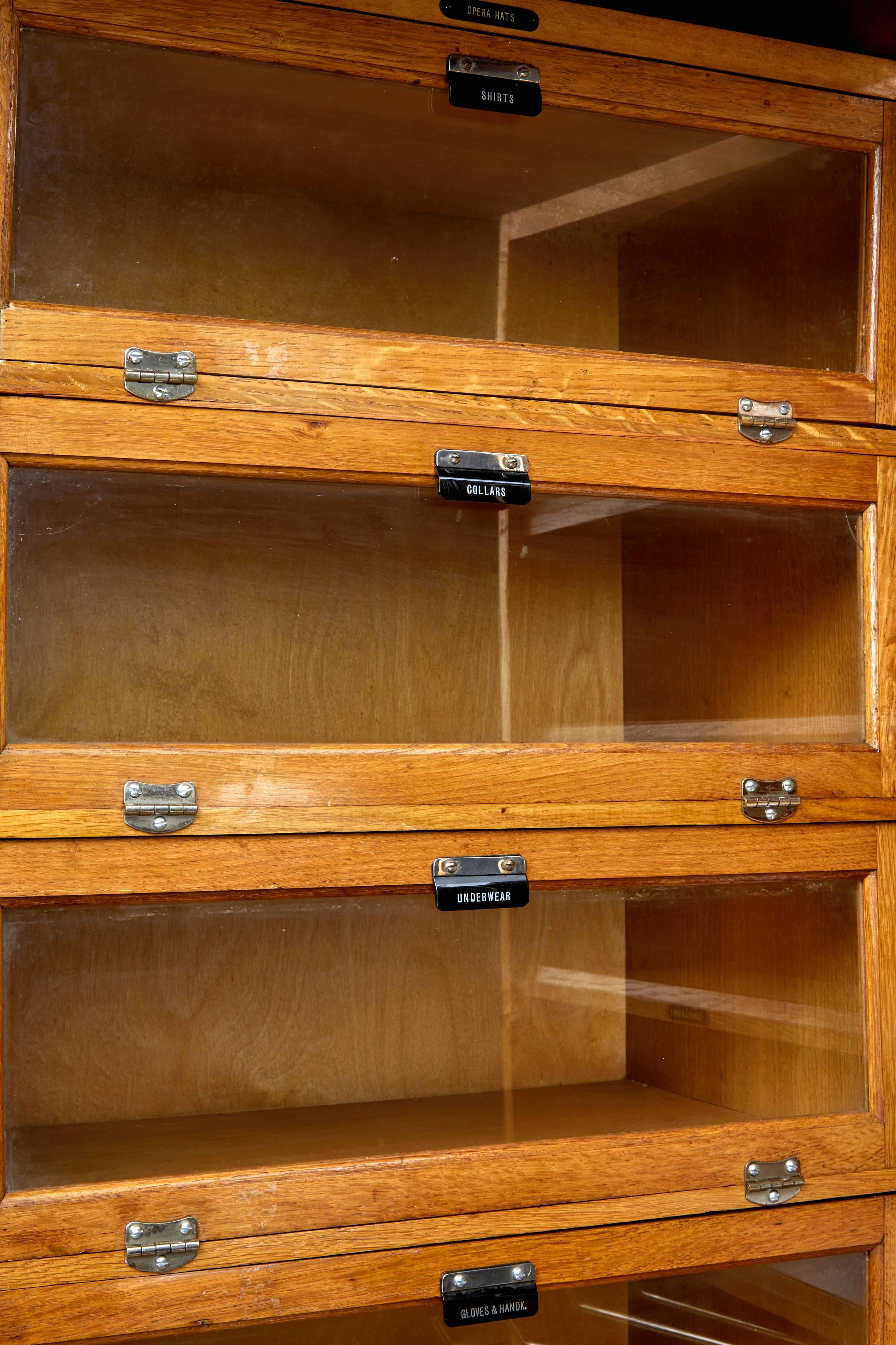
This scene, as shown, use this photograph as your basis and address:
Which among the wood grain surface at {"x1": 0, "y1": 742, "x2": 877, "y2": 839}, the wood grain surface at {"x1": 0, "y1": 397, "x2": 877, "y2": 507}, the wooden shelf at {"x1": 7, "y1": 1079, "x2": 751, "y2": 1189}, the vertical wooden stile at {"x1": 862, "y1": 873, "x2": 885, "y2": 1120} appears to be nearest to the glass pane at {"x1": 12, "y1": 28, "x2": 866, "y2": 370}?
the wood grain surface at {"x1": 0, "y1": 397, "x2": 877, "y2": 507}

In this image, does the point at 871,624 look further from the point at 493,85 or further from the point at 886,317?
the point at 493,85

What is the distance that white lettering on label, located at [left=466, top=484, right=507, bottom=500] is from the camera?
1.18 metres

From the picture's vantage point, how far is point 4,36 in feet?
3.51

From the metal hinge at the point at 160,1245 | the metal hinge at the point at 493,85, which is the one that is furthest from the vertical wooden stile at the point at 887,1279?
the metal hinge at the point at 493,85

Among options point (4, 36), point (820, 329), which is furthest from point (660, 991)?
point (4, 36)

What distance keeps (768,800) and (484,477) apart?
0.44 metres

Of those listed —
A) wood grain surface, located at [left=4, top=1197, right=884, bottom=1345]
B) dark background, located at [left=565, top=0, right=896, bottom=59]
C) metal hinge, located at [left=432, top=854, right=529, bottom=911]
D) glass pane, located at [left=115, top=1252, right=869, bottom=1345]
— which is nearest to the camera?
wood grain surface, located at [left=4, top=1197, right=884, bottom=1345]

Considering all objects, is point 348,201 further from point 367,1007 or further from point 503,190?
point 367,1007

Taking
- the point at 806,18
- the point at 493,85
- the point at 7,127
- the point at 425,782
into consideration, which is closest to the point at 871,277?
the point at 806,18

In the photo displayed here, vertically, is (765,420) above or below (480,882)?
above

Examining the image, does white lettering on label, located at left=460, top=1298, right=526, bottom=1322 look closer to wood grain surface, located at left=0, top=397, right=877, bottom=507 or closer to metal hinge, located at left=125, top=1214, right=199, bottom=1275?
metal hinge, located at left=125, top=1214, right=199, bottom=1275

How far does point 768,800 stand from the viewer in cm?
125

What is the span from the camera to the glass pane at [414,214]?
112 cm

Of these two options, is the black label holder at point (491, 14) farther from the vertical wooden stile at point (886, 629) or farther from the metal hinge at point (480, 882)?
the metal hinge at point (480, 882)
